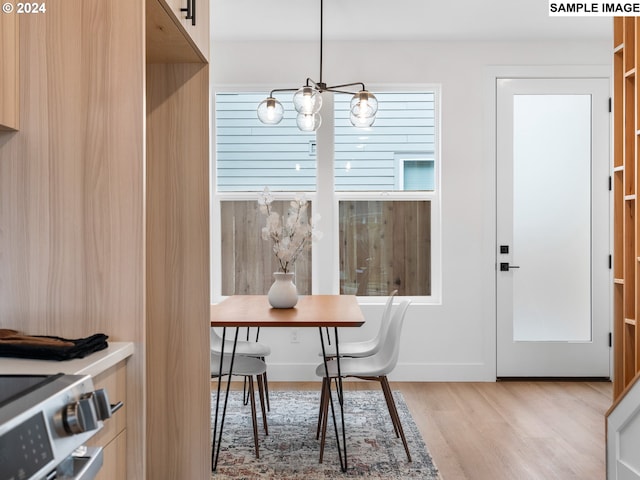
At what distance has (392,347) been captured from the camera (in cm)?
296

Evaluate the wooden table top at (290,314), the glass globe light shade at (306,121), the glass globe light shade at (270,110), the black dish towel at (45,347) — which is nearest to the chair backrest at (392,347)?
the wooden table top at (290,314)

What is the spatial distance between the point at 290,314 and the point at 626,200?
6.13 feet

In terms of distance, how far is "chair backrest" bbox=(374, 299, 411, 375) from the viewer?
291 centimetres

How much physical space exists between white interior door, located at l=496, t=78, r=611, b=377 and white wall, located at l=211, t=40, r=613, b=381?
13cm

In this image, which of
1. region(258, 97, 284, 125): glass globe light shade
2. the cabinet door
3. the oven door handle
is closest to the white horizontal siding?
region(258, 97, 284, 125): glass globe light shade

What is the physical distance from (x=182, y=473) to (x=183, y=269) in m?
0.77

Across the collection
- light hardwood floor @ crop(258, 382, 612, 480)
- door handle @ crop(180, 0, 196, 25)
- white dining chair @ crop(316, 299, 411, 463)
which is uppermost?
door handle @ crop(180, 0, 196, 25)

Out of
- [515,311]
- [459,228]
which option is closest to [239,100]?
[459,228]

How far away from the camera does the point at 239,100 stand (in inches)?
179

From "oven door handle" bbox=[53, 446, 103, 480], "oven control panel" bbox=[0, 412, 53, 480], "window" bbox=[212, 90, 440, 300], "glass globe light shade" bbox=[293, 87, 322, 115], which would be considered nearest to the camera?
"oven control panel" bbox=[0, 412, 53, 480]

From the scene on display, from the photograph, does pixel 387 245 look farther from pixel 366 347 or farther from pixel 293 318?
pixel 293 318

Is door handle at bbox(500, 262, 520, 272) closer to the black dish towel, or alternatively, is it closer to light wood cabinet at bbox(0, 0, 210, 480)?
light wood cabinet at bbox(0, 0, 210, 480)

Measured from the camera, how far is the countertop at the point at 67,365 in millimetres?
1115

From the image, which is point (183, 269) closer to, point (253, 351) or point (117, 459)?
point (117, 459)
